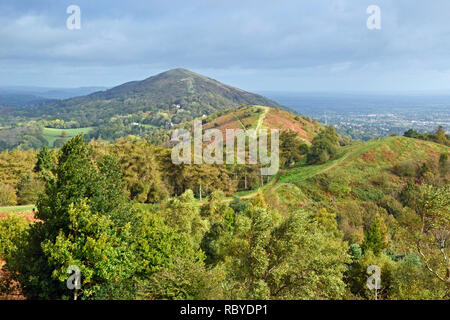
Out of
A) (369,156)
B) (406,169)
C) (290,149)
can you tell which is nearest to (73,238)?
(406,169)

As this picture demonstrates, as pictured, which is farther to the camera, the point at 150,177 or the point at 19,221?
the point at 150,177

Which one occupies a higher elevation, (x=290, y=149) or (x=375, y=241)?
(x=290, y=149)

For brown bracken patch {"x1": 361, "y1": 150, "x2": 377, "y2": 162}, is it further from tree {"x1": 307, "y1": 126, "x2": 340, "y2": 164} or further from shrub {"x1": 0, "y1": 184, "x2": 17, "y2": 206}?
shrub {"x1": 0, "y1": 184, "x2": 17, "y2": 206}

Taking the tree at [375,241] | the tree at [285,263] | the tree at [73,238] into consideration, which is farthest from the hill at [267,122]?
the tree at [73,238]

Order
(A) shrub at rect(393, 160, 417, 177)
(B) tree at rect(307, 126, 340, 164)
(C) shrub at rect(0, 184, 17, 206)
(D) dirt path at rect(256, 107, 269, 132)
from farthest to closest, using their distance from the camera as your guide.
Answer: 1. (D) dirt path at rect(256, 107, 269, 132)
2. (B) tree at rect(307, 126, 340, 164)
3. (A) shrub at rect(393, 160, 417, 177)
4. (C) shrub at rect(0, 184, 17, 206)

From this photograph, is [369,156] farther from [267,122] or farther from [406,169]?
[267,122]

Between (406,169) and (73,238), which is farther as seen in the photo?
(406,169)

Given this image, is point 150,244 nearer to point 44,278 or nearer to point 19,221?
point 44,278

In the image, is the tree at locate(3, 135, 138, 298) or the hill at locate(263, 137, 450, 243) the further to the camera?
the hill at locate(263, 137, 450, 243)

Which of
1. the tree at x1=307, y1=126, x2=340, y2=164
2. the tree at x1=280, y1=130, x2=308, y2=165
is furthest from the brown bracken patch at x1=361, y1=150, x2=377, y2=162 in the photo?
the tree at x1=280, y1=130, x2=308, y2=165

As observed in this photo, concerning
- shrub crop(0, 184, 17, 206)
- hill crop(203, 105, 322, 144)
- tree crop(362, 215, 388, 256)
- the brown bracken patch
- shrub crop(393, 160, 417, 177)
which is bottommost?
tree crop(362, 215, 388, 256)
